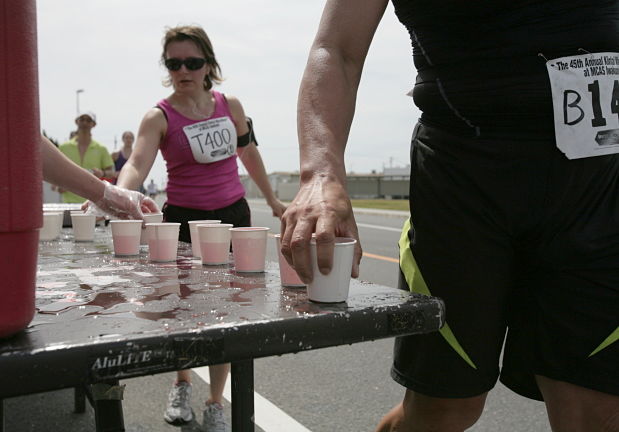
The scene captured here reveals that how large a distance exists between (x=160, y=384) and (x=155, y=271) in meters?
1.94

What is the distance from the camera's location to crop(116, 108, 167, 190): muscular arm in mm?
3193

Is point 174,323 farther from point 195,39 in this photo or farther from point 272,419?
point 195,39

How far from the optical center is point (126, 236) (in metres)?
2.10

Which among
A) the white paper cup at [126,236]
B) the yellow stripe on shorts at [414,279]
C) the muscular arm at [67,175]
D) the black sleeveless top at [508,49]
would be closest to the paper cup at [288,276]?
the yellow stripe on shorts at [414,279]

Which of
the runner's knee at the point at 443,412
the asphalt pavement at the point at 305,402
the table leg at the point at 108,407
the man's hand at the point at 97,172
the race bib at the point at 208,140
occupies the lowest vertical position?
the asphalt pavement at the point at 305,402

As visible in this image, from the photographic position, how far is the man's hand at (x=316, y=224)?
116 centimetres

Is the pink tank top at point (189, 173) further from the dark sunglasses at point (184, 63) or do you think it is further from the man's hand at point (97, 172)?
the man's hand at point (97, 172)

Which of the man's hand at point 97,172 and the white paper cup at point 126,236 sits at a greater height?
the man's hand at point 97,172

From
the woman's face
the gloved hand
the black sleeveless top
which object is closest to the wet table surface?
the black sleeveless top

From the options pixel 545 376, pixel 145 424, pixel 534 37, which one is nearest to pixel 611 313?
pixel 545 376

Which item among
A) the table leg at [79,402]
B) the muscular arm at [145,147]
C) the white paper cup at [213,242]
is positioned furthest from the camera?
the muscular arm at [145,147]

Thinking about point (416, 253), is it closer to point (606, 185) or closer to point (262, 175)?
point (606, 185)

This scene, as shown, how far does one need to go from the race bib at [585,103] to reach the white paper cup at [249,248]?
0.82 meters

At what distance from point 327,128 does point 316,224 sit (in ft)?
1.06
